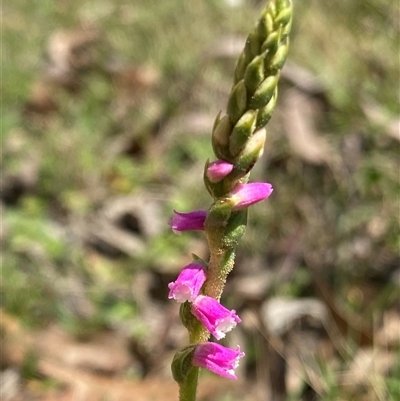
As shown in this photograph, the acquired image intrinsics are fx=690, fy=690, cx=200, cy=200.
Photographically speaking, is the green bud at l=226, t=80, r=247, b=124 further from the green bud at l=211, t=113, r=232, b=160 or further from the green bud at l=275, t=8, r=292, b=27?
the green bud at l=275, t=8, r=292, b=27

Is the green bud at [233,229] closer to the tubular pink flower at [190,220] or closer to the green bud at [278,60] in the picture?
the tubular pink flower at [190,220]

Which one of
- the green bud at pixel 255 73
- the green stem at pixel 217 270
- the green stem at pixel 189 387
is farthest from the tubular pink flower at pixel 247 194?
the green stem at pixel 189 387

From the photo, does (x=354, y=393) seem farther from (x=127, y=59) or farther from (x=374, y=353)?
(x=127, y=59)

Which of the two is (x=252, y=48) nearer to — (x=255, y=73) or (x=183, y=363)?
(x=255, y=73)

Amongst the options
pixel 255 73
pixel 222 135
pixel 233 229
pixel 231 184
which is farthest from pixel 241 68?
pixel 233 229

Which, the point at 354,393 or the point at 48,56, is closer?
the point at 354,393

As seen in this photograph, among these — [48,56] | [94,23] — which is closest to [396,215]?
[48,56]
